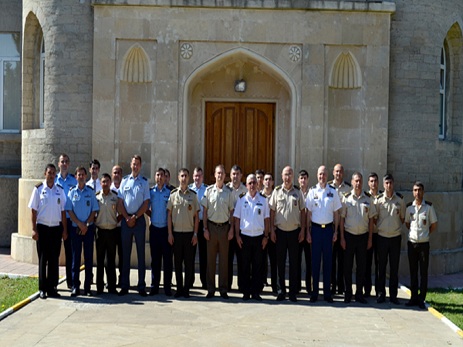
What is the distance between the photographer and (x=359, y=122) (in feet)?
41.0

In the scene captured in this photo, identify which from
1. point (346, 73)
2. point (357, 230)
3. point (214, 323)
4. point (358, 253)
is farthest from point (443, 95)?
point (214, 323)

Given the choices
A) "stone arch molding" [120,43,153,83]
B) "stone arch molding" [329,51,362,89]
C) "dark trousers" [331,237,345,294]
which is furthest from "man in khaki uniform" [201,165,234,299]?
"stone arch molding" [329,51,362,89]

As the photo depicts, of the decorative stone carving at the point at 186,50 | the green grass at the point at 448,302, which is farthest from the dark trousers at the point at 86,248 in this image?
the green grass at the point at 448,302

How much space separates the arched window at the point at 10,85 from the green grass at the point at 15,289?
17.4 feet

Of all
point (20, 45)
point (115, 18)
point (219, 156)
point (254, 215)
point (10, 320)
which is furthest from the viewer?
point (20, 45)

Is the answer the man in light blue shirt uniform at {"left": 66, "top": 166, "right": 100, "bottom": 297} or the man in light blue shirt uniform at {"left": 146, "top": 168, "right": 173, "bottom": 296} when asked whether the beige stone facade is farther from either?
the man in light blue shirt uniform at {"left": 66, "top": 166, "right": 100, "bottom": 297}

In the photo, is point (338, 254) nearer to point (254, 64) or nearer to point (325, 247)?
point (325, 247)

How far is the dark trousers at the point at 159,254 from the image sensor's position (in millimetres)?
9805

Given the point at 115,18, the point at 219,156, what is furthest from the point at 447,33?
the point at 115,18

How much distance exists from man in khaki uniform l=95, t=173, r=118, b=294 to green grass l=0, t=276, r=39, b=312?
42.2 inches

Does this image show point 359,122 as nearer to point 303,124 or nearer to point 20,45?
point 303,124

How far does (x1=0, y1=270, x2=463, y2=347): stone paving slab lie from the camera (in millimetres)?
7469

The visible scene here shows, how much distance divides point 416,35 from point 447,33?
1586mm

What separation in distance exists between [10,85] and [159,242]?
7.41 meters
